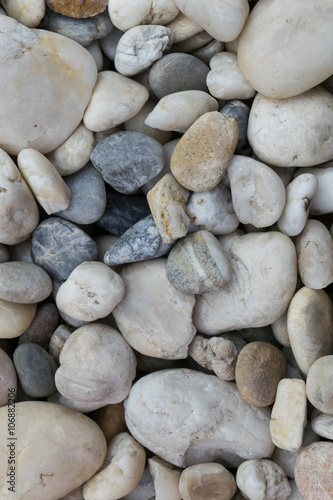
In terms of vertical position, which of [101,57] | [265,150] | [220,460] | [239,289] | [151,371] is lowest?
[220,460]

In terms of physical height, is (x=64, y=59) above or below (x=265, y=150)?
above

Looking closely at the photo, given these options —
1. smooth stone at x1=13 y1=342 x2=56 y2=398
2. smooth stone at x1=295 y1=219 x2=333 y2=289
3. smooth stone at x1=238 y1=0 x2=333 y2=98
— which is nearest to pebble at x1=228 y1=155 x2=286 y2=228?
smooth stone at x1=295 y1=219 x2=333 y2=289

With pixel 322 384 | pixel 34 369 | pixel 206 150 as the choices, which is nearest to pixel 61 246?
pixel 34 369

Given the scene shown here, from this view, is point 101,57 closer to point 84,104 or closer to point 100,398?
point 84,104

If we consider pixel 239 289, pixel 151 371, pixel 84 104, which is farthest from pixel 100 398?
pixel 84 104

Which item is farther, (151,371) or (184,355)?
(151,371)

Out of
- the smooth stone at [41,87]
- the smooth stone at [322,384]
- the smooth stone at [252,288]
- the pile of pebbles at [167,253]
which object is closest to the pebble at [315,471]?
the pile of pebbles at [167,253]

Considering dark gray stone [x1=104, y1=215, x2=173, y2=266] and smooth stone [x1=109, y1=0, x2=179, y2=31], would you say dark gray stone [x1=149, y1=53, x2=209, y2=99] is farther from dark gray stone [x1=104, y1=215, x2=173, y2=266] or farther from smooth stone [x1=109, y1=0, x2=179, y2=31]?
dark gray stone [x1=104, y1=215, x2=173, y2=266]
